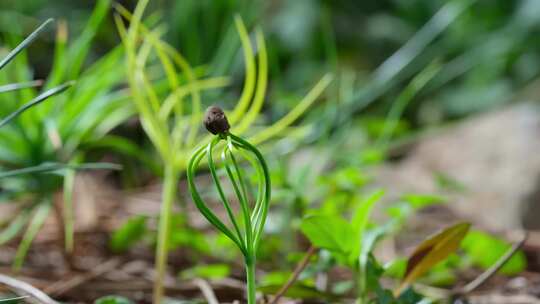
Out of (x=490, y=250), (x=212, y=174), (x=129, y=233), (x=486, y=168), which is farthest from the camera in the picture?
(x=486, y=168)

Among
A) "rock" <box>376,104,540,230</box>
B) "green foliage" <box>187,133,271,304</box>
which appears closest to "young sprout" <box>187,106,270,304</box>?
"green foliage" <box>187,133,271,304</box>

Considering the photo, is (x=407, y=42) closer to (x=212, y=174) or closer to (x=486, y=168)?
(x=486, y=168)

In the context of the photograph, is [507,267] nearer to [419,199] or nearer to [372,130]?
[419,199]

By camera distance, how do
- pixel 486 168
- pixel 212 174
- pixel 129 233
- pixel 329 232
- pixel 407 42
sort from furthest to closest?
1. pixel 407 42
2. pixel 486 168
3. pixel 129 233
4. pixel 329 232
5. pixel 212 174

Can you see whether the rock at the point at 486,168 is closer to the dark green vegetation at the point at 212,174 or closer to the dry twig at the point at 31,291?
the dark green vegetation at the point at 212,174

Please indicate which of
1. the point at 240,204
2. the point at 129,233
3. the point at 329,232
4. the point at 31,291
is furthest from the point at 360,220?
the point at 129,233

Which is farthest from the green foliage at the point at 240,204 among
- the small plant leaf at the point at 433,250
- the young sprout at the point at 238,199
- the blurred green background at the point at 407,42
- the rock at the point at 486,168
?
the blurred green background at the point at 407,42
